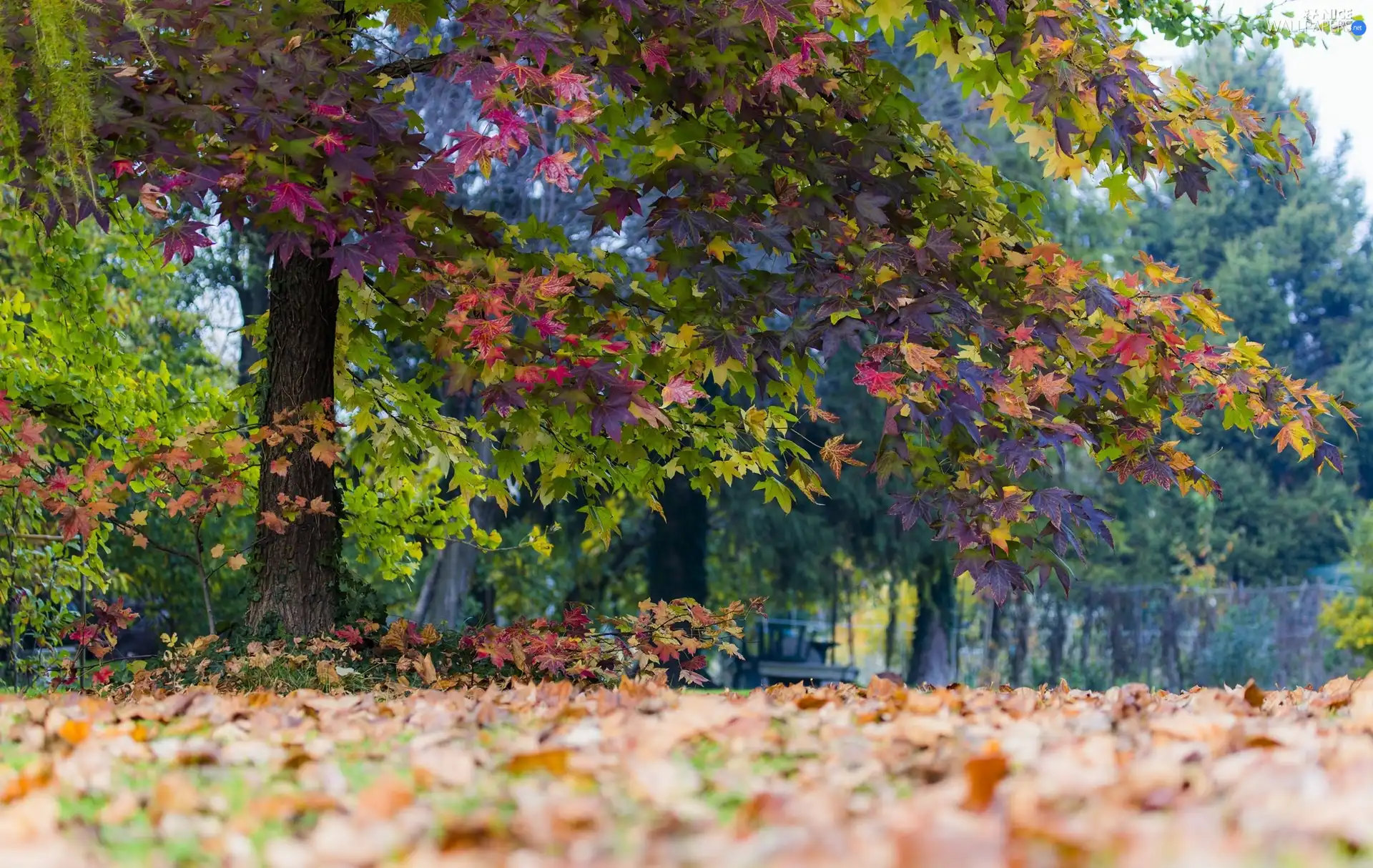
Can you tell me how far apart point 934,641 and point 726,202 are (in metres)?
15.3

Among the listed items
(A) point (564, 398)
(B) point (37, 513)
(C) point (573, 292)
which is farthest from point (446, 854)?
(B) point (37, 513)

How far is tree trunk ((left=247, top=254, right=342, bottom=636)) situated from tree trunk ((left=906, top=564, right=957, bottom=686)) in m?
13.4

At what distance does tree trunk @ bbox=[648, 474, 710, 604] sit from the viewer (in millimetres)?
14820

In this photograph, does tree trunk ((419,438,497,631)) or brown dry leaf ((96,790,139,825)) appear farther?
tree trunk ((419,438,497,631))

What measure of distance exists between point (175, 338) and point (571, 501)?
4.81 meters

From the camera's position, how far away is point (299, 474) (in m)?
5.15

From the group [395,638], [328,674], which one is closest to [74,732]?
[328,674]

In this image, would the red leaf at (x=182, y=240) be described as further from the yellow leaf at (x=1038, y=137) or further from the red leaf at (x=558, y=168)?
the yellow leaf at (x=1038, y=137)

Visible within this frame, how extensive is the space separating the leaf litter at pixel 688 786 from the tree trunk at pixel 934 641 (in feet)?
51.1

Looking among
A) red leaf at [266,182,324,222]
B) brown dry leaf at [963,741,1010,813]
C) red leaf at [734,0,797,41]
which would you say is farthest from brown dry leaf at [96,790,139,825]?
red leaf at [734,0,797,41]

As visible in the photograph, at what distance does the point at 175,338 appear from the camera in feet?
47.2

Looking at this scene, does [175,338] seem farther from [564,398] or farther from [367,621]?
[564,398]

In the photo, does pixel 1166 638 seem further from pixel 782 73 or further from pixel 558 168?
pixel 558 168

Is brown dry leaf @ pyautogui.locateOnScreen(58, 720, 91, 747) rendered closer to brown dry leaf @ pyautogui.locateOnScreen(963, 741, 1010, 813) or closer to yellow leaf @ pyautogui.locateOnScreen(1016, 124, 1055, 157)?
brown dry leaf @ pyautogui.locateOnScreen(963, 741, 1010, 813)
